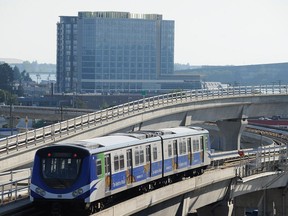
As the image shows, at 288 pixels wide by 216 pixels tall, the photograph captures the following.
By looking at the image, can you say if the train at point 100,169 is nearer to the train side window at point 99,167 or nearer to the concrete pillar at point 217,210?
the train side window at point 99,167

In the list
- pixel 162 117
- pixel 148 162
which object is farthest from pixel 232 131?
pixel 148 162

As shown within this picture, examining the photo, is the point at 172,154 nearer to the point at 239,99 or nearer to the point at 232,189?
the point at 232,189

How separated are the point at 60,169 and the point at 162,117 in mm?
47288

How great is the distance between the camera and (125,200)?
1823 inches

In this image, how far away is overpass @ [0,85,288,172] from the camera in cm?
6475

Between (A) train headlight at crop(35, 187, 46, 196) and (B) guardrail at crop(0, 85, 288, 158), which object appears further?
(B) guardrail at crop(0, 85, 288, 158)

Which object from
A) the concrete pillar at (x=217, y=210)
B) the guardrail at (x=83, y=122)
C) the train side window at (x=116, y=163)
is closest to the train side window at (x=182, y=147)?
the concrete pillar at (x=217, y=210)

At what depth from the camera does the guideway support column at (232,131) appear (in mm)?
104500

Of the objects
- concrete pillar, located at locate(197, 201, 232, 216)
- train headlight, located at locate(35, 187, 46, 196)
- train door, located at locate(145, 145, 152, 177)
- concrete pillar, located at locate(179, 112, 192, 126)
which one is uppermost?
train door, located at locate(145, 145, 152, 177)

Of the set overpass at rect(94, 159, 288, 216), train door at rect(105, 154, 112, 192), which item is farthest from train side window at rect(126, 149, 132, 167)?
train door at rect(105, 154, 112, 192)

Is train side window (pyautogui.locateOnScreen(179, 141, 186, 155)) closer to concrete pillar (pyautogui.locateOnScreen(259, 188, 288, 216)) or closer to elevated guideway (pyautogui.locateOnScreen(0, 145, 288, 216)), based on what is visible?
elevated guideway (pyautogui.locateOnScreen(0, 145, 288, 216))

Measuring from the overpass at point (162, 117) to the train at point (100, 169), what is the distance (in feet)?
44.6

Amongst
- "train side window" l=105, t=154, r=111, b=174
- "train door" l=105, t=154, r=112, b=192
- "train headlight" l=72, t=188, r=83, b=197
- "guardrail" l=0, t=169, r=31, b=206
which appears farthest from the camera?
"train side window" l=105, t=154, r=111, b=174

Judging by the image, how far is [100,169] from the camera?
41.6m
